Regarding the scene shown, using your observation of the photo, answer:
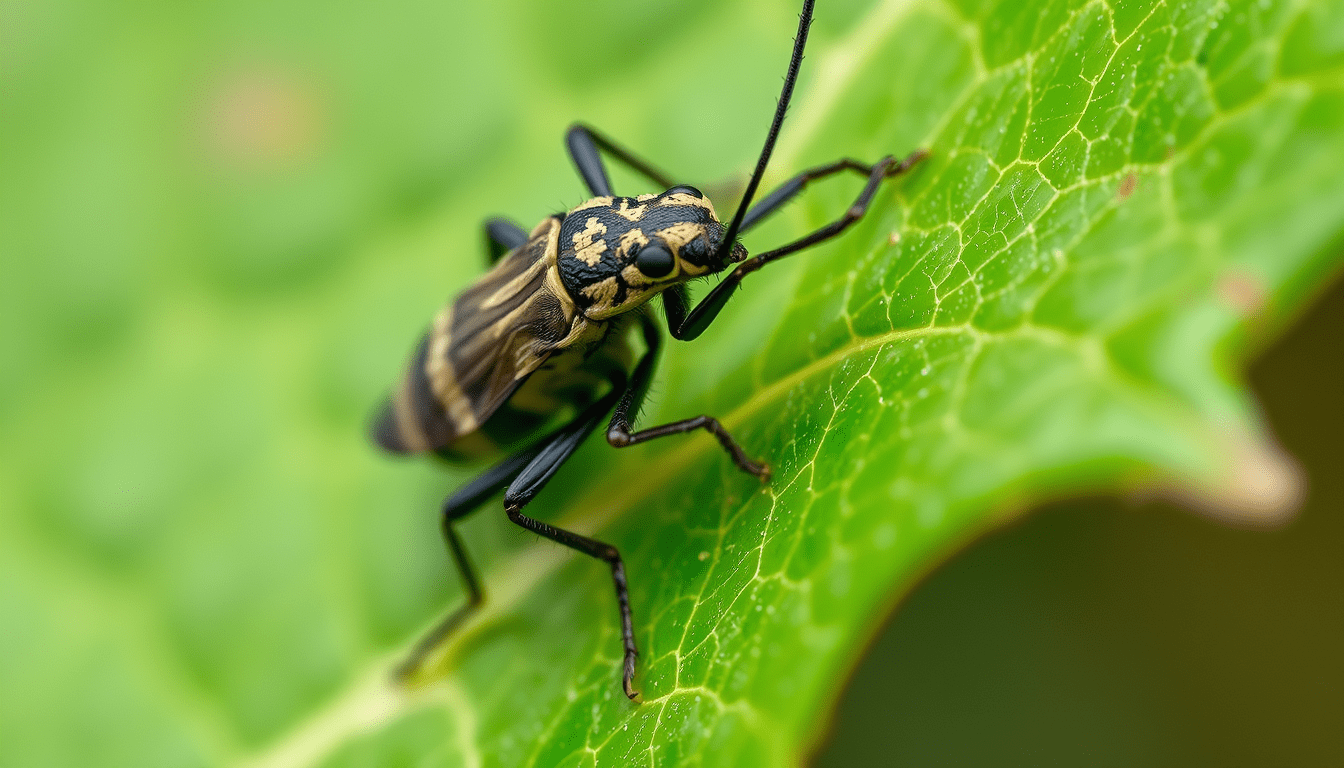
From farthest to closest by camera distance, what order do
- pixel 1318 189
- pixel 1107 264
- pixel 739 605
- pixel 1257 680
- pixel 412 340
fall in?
pixel 412 340, pixel 1257 680, pixel 739 605, pixel 1107 264, pixel 1318 189

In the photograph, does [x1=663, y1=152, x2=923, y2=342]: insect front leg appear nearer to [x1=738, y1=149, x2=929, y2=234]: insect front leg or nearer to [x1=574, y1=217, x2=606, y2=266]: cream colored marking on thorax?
[x1=738, y1=149, x2=929, y2=234]: insect front leg

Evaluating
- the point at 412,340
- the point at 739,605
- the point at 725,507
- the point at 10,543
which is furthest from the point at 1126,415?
the point at 10,543

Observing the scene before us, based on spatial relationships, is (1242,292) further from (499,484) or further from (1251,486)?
(499,484)

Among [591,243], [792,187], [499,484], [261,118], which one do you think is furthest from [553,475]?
[261,118]

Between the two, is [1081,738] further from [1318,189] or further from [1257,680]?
[1318,189]

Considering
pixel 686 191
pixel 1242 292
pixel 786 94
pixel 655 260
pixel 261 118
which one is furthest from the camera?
pixel 261 118

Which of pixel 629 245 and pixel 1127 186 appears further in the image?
pixel 629 245
